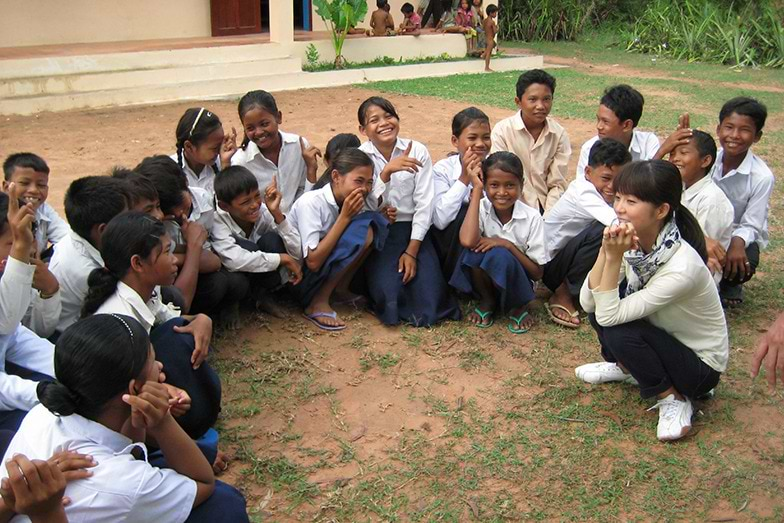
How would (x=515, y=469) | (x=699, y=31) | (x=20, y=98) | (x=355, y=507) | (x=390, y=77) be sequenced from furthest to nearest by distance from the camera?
1. (x=699, y=31)
2. (x=390, y=77)
3. (x=20, y=98)
4. (x=515, y=469)
5. (x=355, y=507)

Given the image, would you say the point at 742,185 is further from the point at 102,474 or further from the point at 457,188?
the point at 102,474

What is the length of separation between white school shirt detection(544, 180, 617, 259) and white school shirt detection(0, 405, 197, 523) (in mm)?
2623

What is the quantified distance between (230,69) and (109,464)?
9312 millimetres

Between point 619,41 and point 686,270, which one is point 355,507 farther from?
point 619,41

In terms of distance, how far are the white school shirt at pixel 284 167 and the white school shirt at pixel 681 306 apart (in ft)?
6.80

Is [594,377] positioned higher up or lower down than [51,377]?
lower down

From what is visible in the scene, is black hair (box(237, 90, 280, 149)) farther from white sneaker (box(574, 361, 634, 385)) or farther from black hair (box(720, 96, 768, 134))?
black hair (box(720, 96, 768, 134))

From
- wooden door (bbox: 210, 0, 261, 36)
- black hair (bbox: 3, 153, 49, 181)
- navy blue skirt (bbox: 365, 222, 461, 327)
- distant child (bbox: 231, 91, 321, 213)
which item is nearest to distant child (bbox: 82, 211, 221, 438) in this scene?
black hair (bbox: 3, 153, 49, 181)

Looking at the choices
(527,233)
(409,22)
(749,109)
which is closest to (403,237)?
(527,233)

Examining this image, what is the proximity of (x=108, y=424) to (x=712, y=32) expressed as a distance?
1577 centimetres

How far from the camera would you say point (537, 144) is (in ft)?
15.7

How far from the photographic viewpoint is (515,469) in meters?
2.86

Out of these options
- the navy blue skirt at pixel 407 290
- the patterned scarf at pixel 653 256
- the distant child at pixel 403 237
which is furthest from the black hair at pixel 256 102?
the patterned scarf at pixel 653 256

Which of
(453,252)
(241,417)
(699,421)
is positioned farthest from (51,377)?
(699,421)
